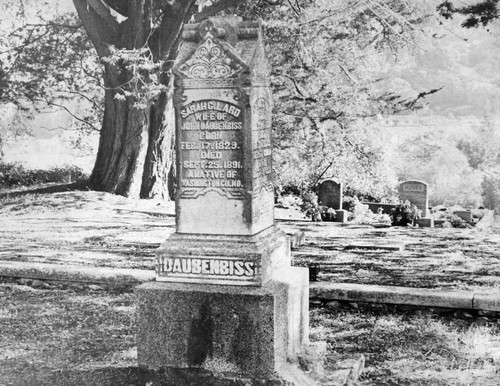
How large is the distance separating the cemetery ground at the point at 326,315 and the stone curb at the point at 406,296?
0.24 feet

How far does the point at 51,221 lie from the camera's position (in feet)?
47.6

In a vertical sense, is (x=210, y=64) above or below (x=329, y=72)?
below

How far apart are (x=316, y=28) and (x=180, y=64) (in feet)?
37.0

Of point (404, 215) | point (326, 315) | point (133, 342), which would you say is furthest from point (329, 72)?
point (133, 342)

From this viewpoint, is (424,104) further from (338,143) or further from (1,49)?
(1,49)

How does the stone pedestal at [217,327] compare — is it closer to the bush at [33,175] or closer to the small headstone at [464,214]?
the bush at [33,175]

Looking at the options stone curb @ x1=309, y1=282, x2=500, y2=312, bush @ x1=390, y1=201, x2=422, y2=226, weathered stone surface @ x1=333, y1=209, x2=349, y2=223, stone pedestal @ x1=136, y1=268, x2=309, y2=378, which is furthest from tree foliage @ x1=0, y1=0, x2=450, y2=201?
stone pedestal @ x1=136, y1=268, x2=309, y2=378

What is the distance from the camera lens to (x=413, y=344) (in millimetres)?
5836

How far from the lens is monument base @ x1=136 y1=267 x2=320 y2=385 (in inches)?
179

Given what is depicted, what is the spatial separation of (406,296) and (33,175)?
16840mm

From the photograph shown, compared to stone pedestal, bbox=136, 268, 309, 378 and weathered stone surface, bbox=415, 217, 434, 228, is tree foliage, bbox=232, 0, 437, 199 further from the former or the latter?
stone pedestal, bbox=136, 268, 309, 378

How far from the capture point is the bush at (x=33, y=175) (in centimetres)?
2091

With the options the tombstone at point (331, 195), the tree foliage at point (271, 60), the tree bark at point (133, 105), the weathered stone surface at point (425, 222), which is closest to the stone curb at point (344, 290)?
the tree foliage at point (271, 60)

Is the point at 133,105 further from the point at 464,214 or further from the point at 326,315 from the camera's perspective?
the point at 464,214
